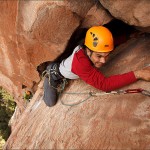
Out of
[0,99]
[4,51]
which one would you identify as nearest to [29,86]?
[4,51]

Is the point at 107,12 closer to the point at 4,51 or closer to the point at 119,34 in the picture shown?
the point at 119,34

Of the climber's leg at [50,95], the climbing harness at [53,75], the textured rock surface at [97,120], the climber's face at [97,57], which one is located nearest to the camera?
the textured rock surface at [97,120]

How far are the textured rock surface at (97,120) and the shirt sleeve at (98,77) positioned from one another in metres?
0.23

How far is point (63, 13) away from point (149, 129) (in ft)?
8.81

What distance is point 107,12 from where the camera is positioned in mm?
5910

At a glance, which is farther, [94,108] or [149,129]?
[94,108]

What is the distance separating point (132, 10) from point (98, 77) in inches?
50.4

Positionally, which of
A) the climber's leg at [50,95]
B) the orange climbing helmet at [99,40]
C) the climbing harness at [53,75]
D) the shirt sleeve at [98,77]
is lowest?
the climber's leg at [50,95]

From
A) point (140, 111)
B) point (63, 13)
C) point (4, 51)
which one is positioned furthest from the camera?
point (4, 51)

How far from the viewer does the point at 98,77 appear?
17.3 feet

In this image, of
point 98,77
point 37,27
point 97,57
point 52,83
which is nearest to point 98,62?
point 97,57

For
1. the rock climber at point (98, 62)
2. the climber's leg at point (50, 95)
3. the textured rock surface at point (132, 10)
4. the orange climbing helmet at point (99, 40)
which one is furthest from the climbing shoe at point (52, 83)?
the textured rock surface at point (132, 10)

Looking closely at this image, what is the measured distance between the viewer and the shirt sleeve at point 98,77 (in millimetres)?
5207

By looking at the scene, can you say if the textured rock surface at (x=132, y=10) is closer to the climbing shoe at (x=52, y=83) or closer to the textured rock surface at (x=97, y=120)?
the textured rock surface at (x=97, y=120)
